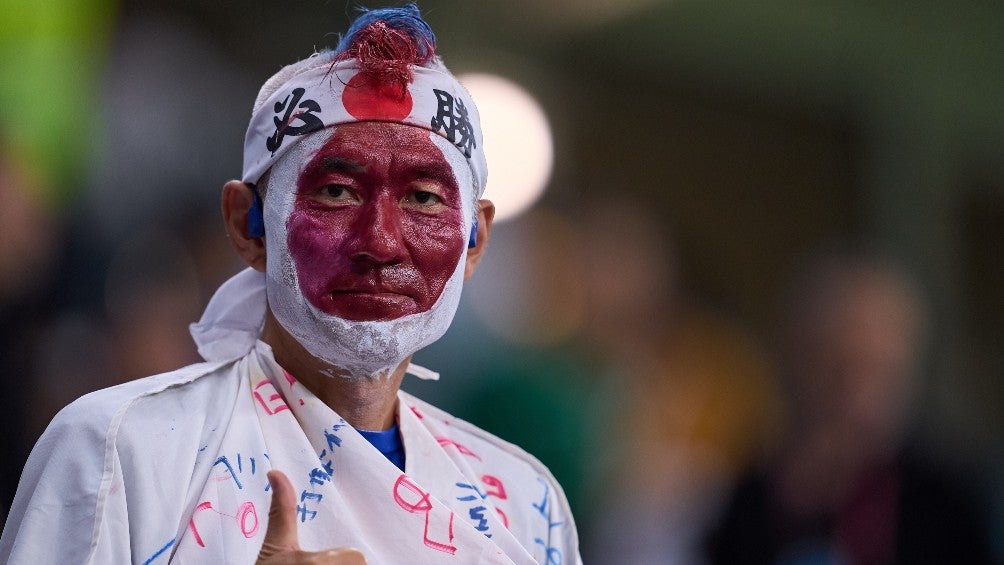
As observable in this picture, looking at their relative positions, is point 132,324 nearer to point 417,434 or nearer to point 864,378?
point 417,434

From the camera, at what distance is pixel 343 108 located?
2.33 metres

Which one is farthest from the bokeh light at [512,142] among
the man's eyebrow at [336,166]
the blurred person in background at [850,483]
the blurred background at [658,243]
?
the man's eyebrow at [336,166]

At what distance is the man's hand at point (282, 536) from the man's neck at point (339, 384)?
0.49m

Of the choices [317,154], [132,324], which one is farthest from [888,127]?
[317,154]

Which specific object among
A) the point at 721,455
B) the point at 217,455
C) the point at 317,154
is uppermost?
the point at 317,154

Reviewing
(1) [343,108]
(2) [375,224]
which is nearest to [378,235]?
(2) [375,224]

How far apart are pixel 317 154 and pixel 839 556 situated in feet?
7.22

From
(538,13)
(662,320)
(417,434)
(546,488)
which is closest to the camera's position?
(417,434)

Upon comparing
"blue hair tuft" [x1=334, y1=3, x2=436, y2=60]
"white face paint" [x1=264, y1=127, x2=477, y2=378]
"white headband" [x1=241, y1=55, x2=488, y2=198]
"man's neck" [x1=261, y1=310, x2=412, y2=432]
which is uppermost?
"blue hair tuft" [x1=334, y1=3, x2=436, y2=60]

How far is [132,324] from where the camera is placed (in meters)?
3.61

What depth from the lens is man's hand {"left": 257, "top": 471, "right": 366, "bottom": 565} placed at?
182 centimetres

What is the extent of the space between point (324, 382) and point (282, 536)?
0.55 m

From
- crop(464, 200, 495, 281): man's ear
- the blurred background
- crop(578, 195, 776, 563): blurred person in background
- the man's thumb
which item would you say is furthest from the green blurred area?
the man's thumb

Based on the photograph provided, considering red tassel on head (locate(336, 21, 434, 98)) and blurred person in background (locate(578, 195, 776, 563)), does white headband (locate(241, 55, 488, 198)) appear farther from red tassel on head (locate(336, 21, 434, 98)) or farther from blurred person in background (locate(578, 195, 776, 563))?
blurred person in background (locate(578, 195, 776, 563))
